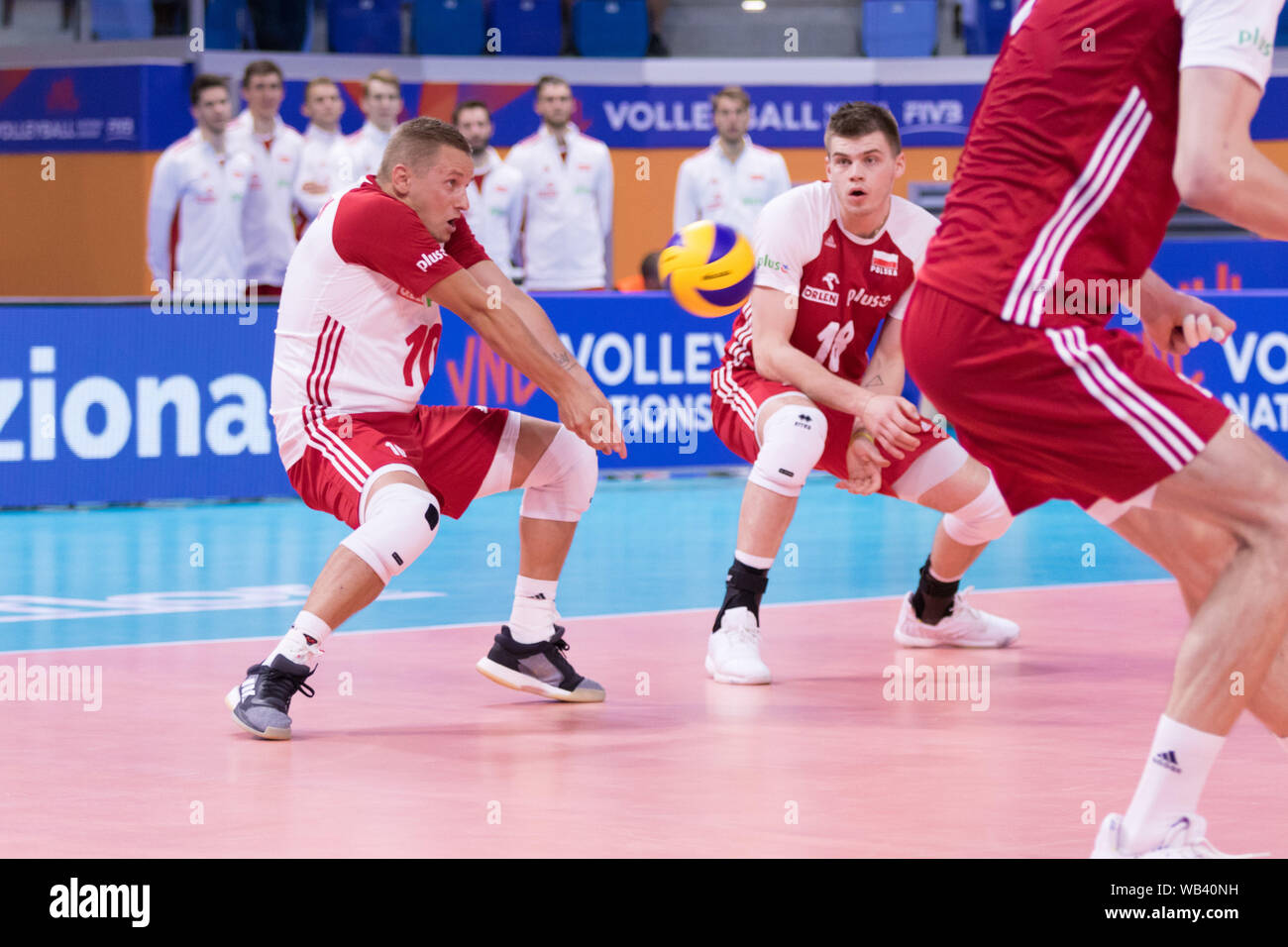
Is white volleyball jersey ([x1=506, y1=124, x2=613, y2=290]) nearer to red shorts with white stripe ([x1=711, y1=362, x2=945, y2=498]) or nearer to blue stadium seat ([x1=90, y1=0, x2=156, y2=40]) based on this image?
blue stadium seat ([x1=90, y1=0, x2=156, y2=40])

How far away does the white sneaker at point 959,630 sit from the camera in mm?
7906

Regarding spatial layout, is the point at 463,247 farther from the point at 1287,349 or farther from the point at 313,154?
the point at 313,154

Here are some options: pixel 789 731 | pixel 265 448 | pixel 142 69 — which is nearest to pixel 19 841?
pixel 789 731

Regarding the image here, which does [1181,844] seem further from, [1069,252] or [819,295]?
[819,295]

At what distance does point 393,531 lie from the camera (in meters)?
6.06

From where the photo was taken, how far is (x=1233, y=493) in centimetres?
391

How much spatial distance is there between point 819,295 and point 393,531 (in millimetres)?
2220

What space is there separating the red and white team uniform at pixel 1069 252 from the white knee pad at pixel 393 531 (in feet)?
7.53

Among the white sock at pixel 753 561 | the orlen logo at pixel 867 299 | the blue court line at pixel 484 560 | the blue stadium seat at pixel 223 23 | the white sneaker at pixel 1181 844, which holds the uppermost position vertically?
the blue stadium seat at pixel 223 23

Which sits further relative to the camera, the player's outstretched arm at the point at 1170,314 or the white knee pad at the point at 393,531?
the white knee pad at the point at 393,531

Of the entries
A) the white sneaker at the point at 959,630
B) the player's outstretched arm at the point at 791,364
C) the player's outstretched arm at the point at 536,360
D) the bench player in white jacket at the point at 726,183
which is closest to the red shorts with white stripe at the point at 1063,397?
the player's outstretched arm at the point at 536,360

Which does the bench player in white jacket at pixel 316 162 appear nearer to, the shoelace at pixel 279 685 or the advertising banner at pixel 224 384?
the advertising banner at pixel 224 384

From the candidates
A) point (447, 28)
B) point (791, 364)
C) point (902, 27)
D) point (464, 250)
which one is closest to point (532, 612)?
point (464, 250)
